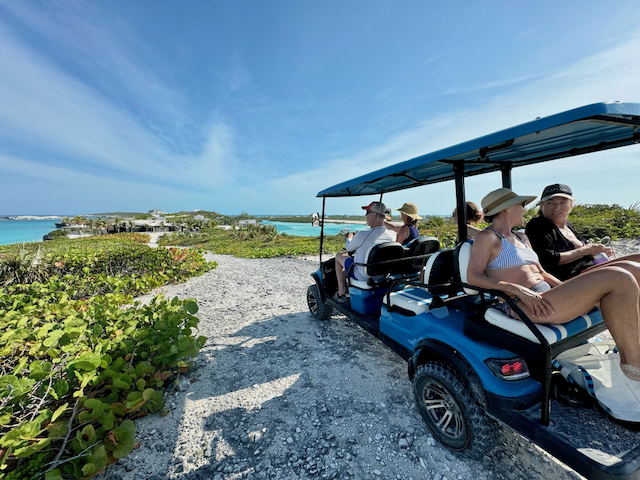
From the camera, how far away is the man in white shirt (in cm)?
351

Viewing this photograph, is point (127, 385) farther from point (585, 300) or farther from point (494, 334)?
point (585, 300)

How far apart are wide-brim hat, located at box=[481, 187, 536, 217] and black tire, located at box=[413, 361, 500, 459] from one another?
1291 mm

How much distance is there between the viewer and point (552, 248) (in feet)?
9.08

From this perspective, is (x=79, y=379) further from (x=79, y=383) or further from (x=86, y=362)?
(x=79, y=383)

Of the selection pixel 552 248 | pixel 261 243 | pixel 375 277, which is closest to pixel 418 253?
pixel 375 277

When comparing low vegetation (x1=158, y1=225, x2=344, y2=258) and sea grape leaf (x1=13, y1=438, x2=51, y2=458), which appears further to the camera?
low vegetation (x1=158, y1=225, x2=344, y2=258)

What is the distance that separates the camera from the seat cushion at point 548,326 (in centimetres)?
162

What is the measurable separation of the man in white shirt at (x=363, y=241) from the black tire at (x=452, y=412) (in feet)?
4.80

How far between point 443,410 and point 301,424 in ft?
3.77

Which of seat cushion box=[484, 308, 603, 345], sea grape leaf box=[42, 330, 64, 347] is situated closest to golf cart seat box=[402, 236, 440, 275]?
seat cushion box=[484, 308, 603, 345]

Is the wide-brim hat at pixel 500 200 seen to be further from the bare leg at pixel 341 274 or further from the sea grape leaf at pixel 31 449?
the sea grape leaf at pixel 31 449

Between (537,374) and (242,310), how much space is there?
174 inches

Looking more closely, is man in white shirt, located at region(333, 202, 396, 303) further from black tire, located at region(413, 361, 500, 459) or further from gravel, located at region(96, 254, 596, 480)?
black tire, located at region(413, 361, 500, 459)

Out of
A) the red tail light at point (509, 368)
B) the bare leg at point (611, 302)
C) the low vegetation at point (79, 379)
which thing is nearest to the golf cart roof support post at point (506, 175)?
the bare leg at point (611, 302)
